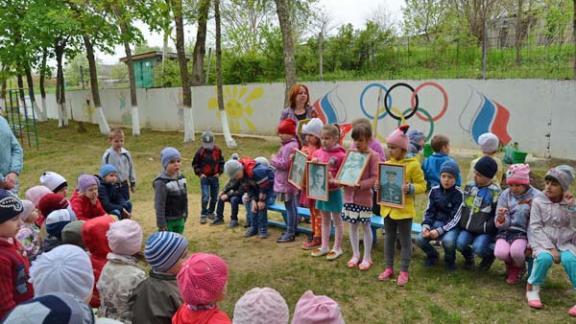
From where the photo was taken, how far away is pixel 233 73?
19.8 meters

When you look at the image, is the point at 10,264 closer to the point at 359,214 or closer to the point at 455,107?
the point at 359,214

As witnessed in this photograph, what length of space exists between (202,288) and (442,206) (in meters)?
3.14

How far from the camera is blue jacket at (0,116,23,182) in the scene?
15.9 ft

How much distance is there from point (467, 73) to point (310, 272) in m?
9.20

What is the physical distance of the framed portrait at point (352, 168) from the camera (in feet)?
16.1

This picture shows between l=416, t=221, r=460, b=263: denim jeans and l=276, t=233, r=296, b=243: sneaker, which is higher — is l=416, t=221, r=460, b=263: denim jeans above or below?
above

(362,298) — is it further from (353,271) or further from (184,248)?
(184,248)

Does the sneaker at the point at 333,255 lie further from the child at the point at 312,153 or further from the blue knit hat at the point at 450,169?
the blue knit hat at the point at 450,169

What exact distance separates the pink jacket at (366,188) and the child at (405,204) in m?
0.23

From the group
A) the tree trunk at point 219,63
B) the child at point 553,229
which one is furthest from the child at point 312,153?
the tree trunk at point 219,63

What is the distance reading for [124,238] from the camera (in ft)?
9.95

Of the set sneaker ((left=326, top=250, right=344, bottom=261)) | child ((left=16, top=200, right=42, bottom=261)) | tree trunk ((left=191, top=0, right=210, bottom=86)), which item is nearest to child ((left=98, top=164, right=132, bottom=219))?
child ((left=16, top=200, right=42, bottom=261))

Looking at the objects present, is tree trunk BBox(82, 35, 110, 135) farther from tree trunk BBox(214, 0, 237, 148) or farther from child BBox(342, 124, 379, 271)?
child BBox(342, 124, 379, 271)

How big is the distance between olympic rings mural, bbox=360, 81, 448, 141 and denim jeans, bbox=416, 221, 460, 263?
8.13 meters
